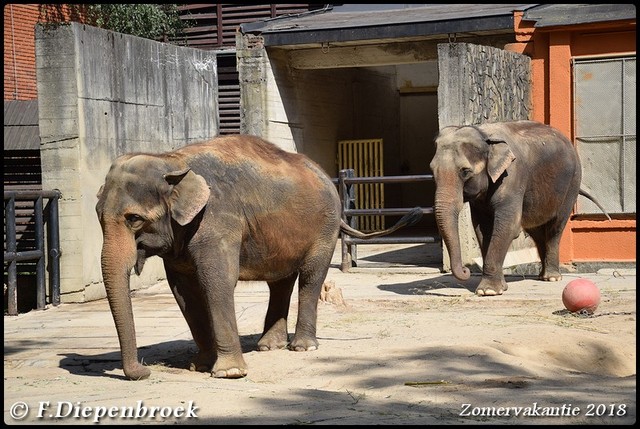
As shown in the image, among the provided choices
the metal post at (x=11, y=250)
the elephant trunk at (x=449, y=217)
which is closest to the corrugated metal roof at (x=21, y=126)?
the metal post at (x=11, y=250)

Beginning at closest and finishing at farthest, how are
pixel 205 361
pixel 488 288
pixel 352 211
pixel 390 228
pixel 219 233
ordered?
pixel 219 233
pixel 205 361
pixel 390 228
pixel 488 288
pixel 352 211

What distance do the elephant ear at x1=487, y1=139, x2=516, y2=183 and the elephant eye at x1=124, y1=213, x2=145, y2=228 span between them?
19.0 ft

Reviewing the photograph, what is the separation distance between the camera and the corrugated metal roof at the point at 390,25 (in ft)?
54.3

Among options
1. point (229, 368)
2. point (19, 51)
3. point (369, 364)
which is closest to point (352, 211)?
point (369, 364)

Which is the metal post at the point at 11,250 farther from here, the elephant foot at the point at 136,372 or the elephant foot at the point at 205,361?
the elephant foot at the point at 136,372

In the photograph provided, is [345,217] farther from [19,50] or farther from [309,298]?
[19,50]

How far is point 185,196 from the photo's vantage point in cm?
800

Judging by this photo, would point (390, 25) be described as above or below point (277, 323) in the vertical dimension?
above

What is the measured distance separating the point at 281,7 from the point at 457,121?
10795 mm

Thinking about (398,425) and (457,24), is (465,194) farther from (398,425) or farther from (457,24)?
(398,425)

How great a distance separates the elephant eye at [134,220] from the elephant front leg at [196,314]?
2.72 feet

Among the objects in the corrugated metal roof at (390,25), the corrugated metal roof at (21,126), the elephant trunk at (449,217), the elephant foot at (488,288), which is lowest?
the elephant foot at (488,288)

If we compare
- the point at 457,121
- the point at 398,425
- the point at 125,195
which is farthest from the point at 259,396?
the point at 457,121

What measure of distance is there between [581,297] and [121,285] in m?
5.04
